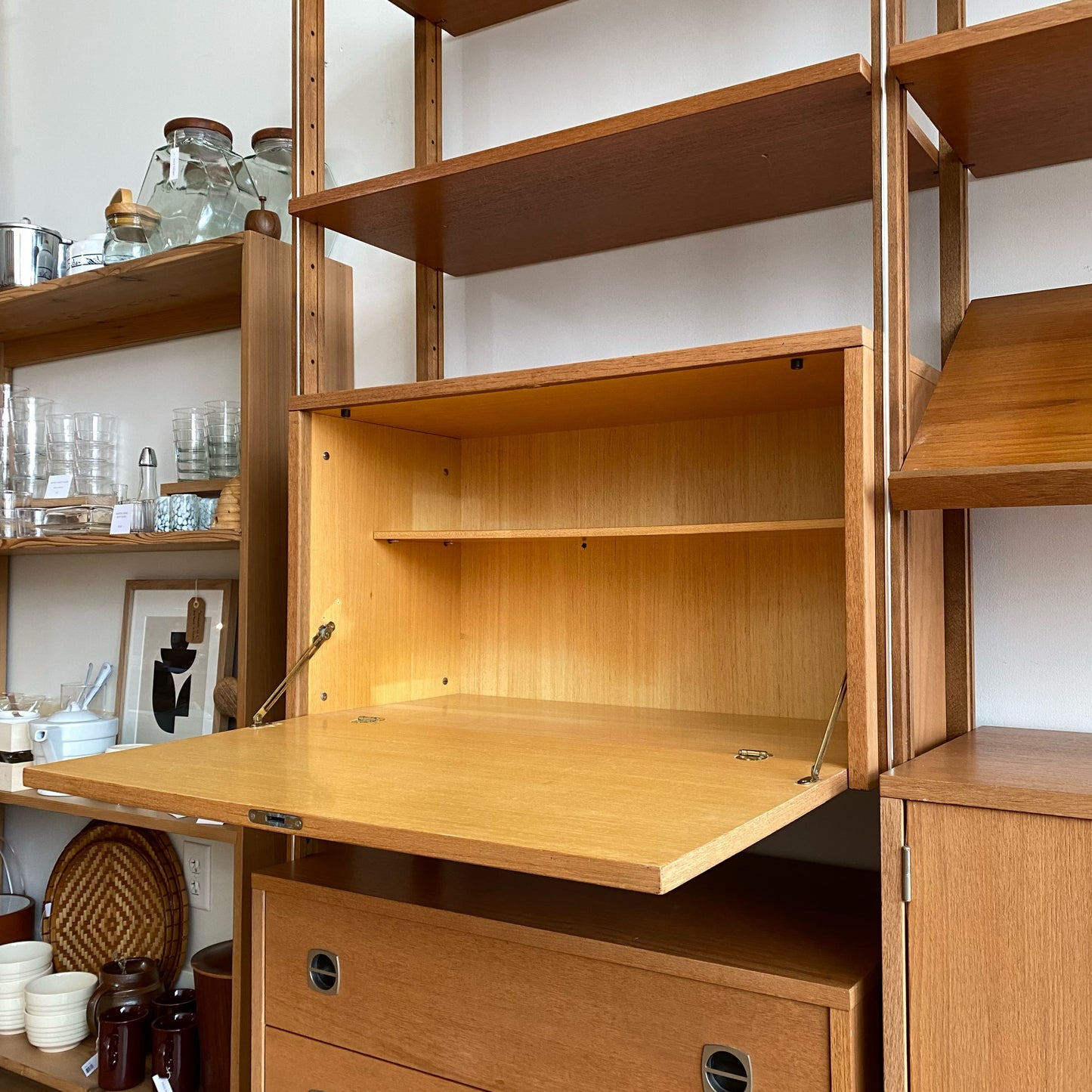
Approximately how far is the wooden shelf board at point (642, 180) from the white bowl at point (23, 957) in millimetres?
1649

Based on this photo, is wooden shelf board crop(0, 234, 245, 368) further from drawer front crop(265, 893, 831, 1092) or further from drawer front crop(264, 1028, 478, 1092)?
drawer front crop(264, 1028, 478, 1092)

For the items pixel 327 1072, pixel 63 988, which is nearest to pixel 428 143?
pixel 327 1072

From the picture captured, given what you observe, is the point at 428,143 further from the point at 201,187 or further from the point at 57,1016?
the point at 57,1016

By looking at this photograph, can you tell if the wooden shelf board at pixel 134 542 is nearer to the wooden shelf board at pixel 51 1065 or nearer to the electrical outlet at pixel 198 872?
the electrical outlet at pixel 198 872

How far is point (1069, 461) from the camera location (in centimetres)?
98

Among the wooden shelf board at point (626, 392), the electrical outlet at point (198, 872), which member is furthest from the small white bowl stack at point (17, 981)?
the wooden shelf board at point (626, 392)

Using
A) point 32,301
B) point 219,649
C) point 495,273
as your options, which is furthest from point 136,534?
point 495,273

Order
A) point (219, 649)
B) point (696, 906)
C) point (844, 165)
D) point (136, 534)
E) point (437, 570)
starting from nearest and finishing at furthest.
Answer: point (696, 906)
point (844, 165)
point (437, 570)
point (136, 534)
point (219, 649)

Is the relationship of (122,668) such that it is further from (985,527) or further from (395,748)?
(985,527)

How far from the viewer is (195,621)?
2.21 m

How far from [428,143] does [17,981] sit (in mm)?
1866

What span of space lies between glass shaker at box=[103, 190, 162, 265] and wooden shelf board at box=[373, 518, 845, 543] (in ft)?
2.85

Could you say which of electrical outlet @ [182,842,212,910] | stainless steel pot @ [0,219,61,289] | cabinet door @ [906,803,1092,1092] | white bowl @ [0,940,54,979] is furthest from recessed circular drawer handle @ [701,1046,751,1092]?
stainless steel pot @ [0,219,61,289]

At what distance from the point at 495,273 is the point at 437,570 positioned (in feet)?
1.79
